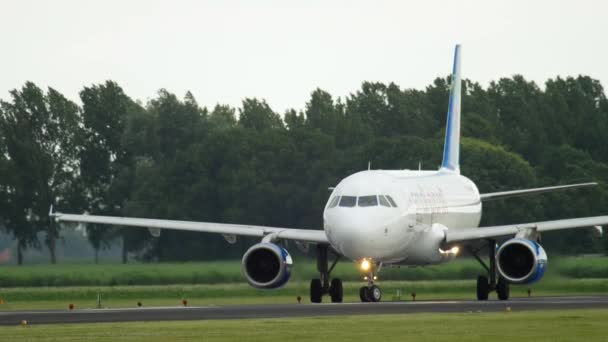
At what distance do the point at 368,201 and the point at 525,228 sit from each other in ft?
17.0

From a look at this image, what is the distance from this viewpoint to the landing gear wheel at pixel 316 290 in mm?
46719

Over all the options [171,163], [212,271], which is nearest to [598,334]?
[212,271]

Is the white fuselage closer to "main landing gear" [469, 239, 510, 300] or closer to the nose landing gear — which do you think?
the nose landing gear

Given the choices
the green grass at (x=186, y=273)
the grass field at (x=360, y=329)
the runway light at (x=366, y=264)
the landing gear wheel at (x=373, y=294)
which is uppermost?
the green grass at (x=186, y=273)

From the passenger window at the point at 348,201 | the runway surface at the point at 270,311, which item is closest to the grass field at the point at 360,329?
the runway surface at the point at 270,311

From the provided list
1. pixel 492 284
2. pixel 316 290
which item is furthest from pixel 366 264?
pixel 492 284

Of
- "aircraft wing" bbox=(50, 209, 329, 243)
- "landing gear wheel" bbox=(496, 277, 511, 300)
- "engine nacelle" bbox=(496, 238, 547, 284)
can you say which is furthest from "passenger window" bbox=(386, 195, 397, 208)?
"landing gear wheel" bbox=(496, 277, 511, 300)

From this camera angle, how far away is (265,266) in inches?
1852

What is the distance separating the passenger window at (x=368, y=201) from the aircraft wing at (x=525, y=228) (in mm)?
4042

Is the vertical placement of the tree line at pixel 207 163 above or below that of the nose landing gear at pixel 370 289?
above

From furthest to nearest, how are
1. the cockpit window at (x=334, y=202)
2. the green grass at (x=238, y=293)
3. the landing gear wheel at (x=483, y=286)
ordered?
1. the green grass at (x=238, y=293)
2. the landing gear wheel at (x=483, y=286)
3. the cockpit window at (x=334, y=202)

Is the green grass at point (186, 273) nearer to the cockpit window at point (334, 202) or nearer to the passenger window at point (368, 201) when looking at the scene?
the cockpit window at point (334, 202)

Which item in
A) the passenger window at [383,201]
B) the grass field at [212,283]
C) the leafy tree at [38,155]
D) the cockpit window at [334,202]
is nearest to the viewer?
the cockpit window at [334,202]

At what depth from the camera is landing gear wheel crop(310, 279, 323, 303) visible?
4672cm
